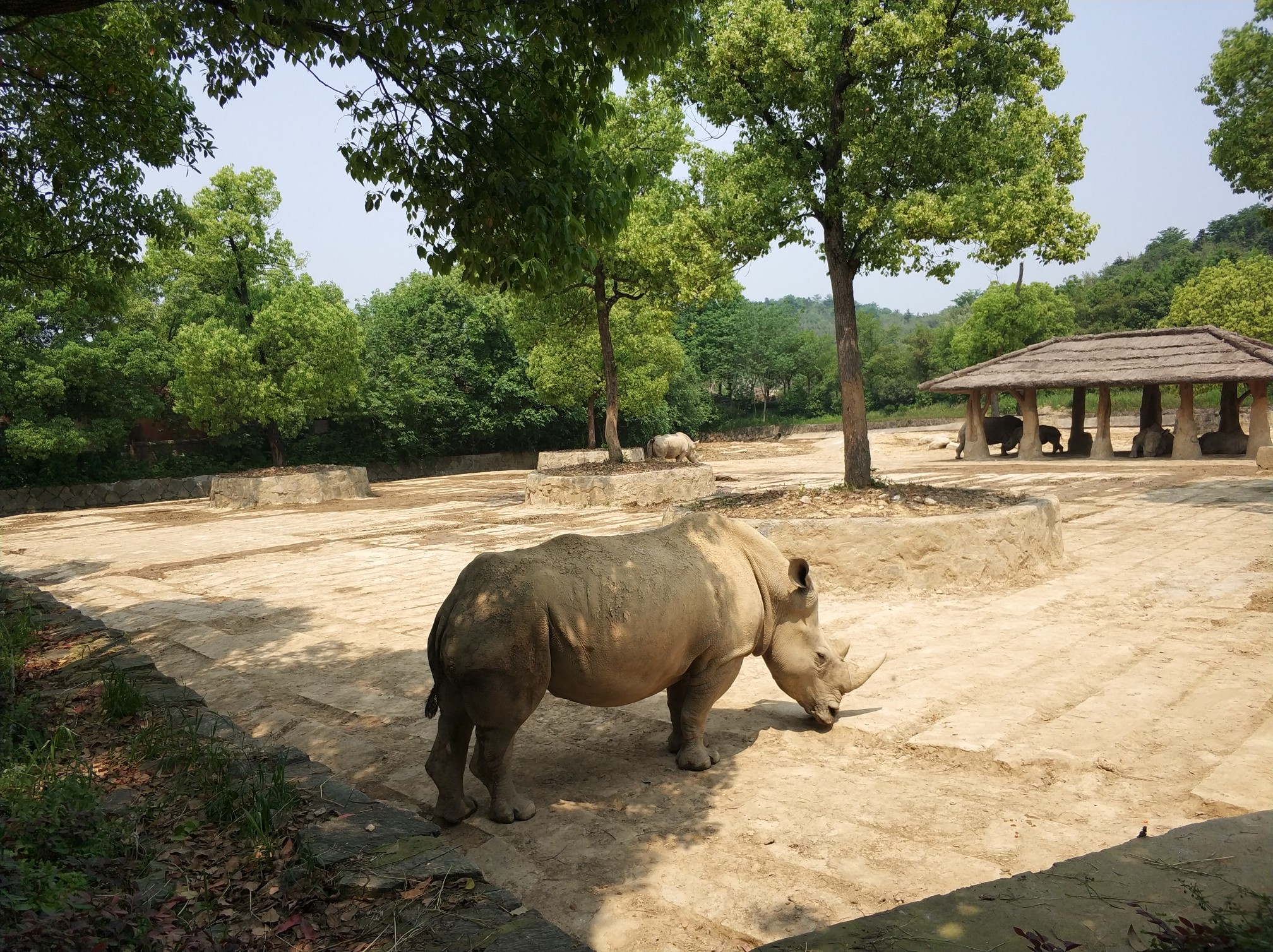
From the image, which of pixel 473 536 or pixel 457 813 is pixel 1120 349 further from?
pixel 457 813

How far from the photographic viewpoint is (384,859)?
3.23 meters

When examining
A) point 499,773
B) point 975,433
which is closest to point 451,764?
point 499,773

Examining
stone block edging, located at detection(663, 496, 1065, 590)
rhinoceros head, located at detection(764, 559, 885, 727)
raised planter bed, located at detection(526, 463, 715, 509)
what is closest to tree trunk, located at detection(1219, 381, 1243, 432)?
raised planter bed, located at detection(526, 463, 715, 509)

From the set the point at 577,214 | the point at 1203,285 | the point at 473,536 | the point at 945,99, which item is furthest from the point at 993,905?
the point at 1203,285

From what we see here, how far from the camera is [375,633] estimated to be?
8.34 metres

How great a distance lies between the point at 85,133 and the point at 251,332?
1624 cm

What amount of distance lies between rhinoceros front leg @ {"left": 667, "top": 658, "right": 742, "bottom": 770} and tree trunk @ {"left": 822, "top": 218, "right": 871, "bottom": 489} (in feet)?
21.3

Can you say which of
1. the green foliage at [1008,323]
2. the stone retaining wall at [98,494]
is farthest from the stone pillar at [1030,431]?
the stone retaining wall at [98,494]

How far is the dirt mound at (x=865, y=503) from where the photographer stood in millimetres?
10102

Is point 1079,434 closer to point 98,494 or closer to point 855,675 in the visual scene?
point 855,675

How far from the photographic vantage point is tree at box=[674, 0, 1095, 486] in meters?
10.1

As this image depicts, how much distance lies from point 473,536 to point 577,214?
31.4 ft

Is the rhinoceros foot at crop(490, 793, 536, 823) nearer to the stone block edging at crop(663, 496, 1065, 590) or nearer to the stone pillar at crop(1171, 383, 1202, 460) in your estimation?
the stone block edging at crop(663, 496, 1065, 590)

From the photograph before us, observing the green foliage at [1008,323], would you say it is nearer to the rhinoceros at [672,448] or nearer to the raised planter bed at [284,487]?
the rhinoceros at [672,448]
